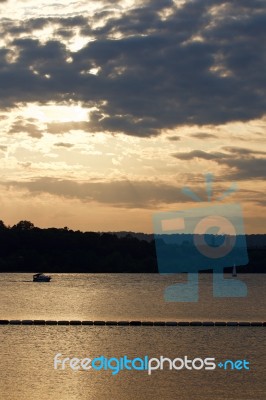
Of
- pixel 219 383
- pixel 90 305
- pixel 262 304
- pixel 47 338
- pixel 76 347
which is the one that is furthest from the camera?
pixel 262 304

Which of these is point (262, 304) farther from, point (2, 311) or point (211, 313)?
point (2, 311)

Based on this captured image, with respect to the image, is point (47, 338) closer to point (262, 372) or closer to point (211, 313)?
point (262, 372)

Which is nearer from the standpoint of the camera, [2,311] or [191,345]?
[191,345]

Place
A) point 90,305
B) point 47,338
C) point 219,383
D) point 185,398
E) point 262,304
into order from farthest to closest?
point 262,304
point 90,305
point 47,338
point 219,383
point 185,398

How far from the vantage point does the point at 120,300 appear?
150 m

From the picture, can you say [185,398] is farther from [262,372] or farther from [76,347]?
[76,347]

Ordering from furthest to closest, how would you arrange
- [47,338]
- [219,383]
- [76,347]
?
[47,338], [76,347], [219,383]

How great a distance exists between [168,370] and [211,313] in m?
64.0

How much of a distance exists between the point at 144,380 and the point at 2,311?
69498 millimetres

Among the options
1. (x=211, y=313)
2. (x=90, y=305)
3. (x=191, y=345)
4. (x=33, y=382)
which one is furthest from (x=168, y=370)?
(x=90, y=305)

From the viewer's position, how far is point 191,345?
71.2m

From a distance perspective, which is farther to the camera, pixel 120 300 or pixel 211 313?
pixel 120 300

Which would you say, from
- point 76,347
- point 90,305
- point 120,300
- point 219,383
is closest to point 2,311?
point 90,305

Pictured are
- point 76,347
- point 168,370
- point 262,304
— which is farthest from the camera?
point 262,304
